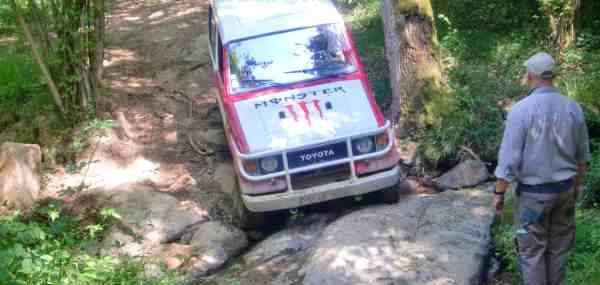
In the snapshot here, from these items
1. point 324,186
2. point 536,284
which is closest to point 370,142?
point 324,186

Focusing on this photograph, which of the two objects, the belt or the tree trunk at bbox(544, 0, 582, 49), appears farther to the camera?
the tree trunk at bbox(544, 0, 582, 49)

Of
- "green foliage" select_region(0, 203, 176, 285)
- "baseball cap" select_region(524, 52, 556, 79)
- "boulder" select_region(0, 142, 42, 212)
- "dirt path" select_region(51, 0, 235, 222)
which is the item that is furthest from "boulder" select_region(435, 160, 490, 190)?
"boulder" select_region(0, 142, 42, 212)

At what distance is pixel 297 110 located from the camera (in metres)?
6.87

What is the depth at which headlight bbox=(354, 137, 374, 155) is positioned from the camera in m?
6.56

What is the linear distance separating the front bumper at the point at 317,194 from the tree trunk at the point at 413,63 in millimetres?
2260

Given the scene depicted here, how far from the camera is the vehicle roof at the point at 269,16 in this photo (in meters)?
7.54

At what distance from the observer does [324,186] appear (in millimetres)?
6520

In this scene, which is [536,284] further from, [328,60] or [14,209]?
[14,209]

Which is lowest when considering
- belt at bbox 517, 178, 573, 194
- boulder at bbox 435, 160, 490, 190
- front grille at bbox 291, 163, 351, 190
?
boulder at bbox 435, 160, 490, 190

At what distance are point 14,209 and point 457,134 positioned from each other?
547 centimetres

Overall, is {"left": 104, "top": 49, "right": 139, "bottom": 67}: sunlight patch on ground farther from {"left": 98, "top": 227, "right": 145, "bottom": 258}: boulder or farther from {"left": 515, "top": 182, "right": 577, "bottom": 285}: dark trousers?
{"left": 515, "top": 182, "right": 577, "bottom": 285}: dark trousers

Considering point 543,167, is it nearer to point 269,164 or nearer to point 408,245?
point 408,245

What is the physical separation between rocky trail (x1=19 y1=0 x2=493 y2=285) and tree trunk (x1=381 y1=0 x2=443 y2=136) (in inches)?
45.5

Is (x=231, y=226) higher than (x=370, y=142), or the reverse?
(x=370, y=142)
